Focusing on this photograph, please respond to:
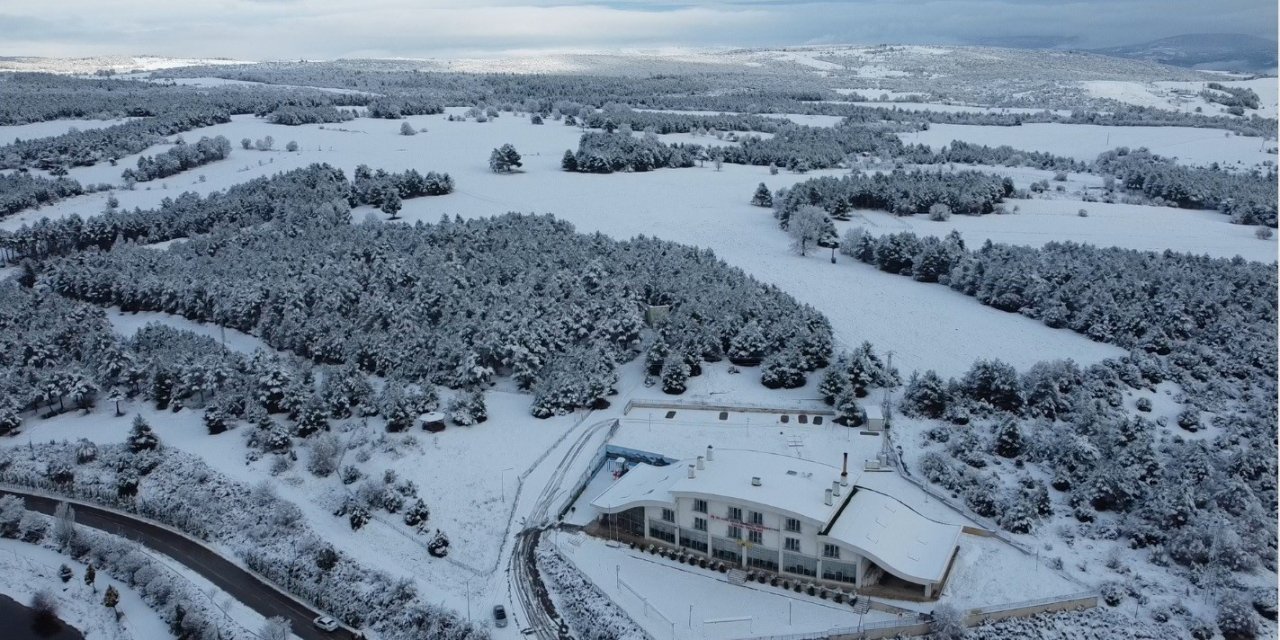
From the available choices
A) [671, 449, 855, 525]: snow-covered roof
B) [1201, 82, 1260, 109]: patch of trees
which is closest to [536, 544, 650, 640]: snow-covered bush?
[671, 449, 855, 525]: snow-covered roof

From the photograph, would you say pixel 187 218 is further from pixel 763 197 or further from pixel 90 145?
pixel 763 197

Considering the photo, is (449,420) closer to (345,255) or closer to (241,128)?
(345,255)

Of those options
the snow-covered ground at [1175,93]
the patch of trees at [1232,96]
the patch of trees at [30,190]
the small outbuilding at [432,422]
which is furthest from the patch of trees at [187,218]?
the patch of trees at [1232,96]

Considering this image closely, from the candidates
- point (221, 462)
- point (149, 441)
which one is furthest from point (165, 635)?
point (149, 441)

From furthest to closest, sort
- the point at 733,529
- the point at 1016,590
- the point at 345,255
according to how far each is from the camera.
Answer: the point at 345,255 → the point at 733,529 → the point at 1016,590

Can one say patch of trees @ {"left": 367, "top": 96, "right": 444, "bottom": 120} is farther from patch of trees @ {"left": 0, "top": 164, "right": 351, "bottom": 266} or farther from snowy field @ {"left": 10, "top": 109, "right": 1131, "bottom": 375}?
patch of trees @ {"left": 0, "top": 164, "right": 351, "bottom": 266}

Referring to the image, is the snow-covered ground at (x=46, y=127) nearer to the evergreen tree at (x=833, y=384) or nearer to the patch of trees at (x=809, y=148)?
the patch of trees at (x=809, y=148)
